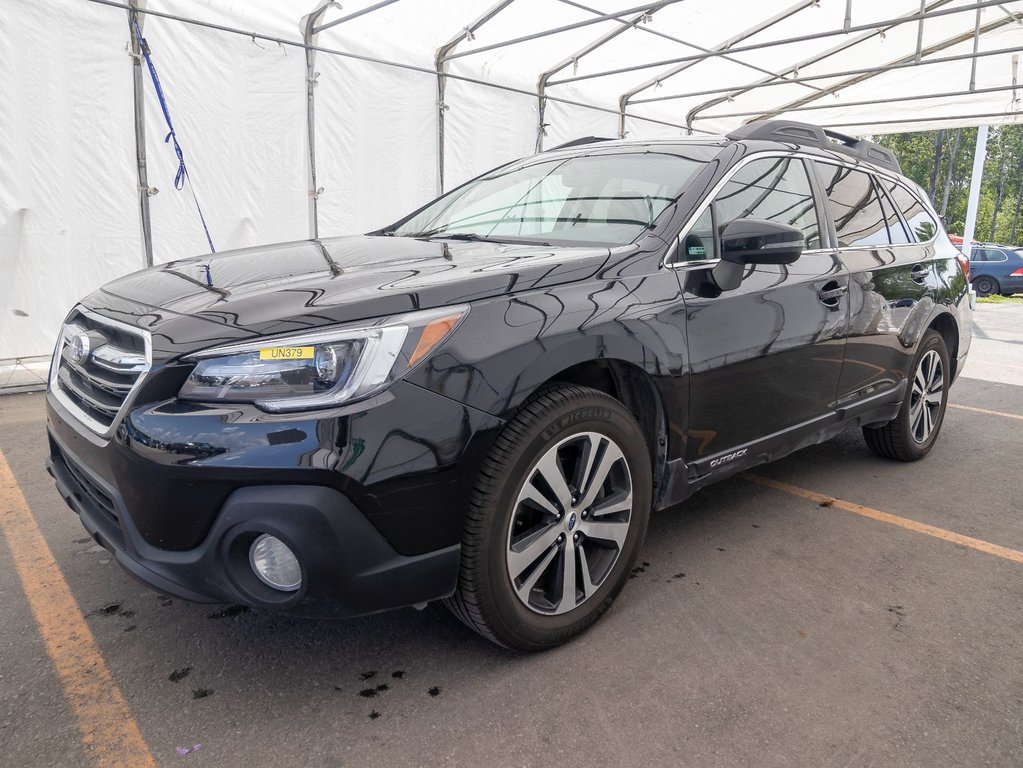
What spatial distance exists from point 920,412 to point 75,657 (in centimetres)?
404

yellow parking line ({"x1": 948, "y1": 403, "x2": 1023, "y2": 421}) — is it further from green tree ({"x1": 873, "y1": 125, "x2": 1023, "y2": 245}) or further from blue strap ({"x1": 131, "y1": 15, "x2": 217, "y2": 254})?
green tree ({"x1": 873, "y1": 125, "x2": 1023, "y2": 245})

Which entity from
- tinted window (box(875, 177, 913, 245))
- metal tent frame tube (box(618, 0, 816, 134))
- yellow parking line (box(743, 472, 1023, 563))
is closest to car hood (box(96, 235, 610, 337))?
yellow parking line (box(743, 472, 1023, 563))

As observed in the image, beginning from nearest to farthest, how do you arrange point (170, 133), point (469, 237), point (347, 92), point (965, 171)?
point (469, 237), point (170, 133), point (347, 92), point (965, 171)

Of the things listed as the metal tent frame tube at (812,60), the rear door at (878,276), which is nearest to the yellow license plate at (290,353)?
the rear door at (878,276)

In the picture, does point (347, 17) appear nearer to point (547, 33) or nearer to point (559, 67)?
point (547, 33)

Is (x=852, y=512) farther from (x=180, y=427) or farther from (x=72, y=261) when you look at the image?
(x=72, y=261)

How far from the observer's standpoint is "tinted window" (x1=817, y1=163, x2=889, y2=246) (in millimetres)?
3375

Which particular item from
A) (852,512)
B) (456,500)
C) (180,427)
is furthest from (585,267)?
(852,512)

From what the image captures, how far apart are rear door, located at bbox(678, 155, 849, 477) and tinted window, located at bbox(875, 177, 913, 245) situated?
2.44 feet

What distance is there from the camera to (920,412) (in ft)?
13.5

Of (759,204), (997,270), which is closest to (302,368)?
(759,204)

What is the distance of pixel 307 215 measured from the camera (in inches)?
308

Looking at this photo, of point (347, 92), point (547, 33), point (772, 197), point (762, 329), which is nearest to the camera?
point (762, 329)

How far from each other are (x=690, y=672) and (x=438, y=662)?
2.38 feet
